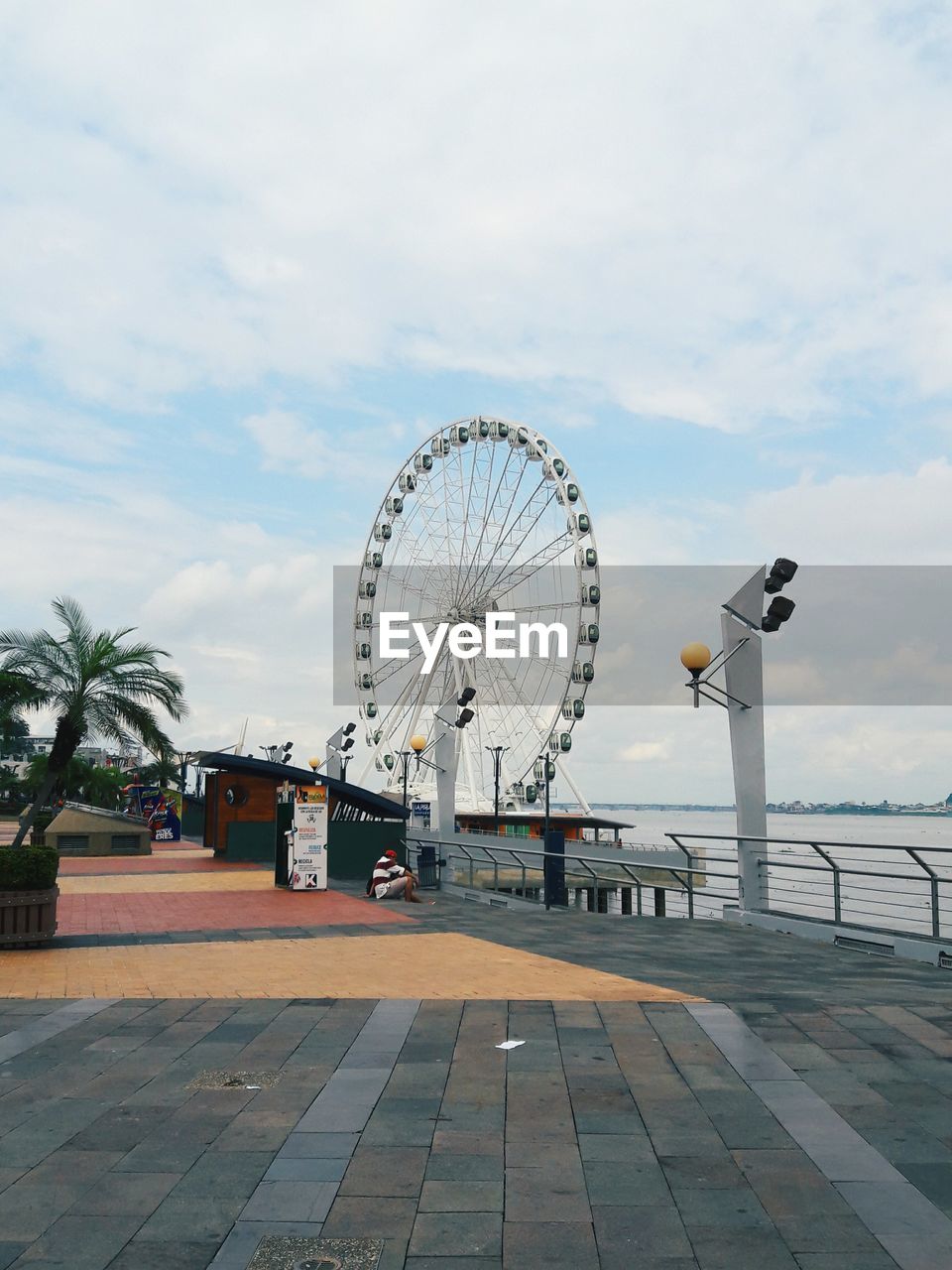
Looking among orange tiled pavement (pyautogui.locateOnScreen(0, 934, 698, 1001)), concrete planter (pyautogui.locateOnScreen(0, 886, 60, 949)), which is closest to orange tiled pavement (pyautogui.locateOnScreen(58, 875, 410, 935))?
concrete planter (pyautogui.locateOnScreen(0, 886, 60, 949))

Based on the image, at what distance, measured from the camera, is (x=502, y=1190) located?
17.4 feet

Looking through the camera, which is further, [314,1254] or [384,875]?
[384,875]

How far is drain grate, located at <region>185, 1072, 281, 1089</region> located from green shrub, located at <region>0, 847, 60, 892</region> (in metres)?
6.70

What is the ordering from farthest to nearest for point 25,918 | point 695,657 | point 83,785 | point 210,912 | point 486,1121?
point 83,785, point 210,912, point 695,657, point 25,918, point 486,1121

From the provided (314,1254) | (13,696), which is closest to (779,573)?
(314,1254)

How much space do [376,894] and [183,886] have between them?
5.01 meters

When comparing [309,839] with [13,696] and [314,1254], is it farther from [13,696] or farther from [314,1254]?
[314,1254]

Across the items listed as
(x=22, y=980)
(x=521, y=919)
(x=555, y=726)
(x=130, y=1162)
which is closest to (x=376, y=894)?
(x=521, y=919)

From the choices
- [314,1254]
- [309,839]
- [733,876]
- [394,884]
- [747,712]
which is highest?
[747,712]

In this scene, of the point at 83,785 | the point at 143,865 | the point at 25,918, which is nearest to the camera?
the point at 25,918

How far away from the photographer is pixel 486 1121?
636 centimetres

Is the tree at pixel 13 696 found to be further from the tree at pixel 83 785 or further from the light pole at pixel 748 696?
the tree at pixel 83 785

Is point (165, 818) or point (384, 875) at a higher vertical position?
point (165, 818)

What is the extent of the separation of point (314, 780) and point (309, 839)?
639 cm
